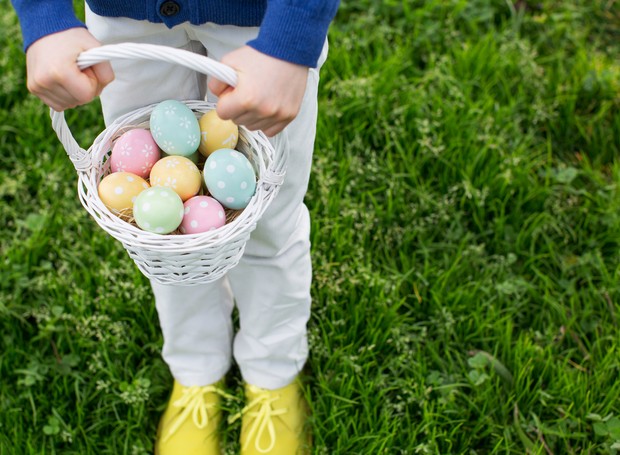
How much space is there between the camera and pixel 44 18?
122 centimetres

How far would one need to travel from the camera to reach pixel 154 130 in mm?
1393

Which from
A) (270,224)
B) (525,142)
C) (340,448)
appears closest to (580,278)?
(525,142)

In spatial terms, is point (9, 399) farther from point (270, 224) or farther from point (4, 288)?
point (270, 224)

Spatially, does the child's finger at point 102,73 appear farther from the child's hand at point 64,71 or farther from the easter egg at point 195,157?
the easter egg at point 195,157

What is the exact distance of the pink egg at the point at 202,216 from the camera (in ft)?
4.46

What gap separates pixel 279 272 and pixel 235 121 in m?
0.53

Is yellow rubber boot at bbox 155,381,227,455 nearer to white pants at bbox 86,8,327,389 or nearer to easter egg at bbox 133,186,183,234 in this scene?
white pants at bbox 86,8,327,389

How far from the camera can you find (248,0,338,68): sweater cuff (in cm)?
113

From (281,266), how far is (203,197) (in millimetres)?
300

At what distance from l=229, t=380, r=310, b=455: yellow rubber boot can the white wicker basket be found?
598mm

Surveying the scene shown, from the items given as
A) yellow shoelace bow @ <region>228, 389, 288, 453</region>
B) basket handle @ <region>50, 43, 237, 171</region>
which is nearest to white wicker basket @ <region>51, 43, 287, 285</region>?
basket handle @ <region>50, 43, 237, 171</region>

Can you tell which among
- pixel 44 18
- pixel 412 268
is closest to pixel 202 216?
pixel 44 18

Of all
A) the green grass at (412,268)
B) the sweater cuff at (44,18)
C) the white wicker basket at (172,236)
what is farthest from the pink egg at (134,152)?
the green grass at (412,268)

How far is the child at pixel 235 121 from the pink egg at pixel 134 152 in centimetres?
9
